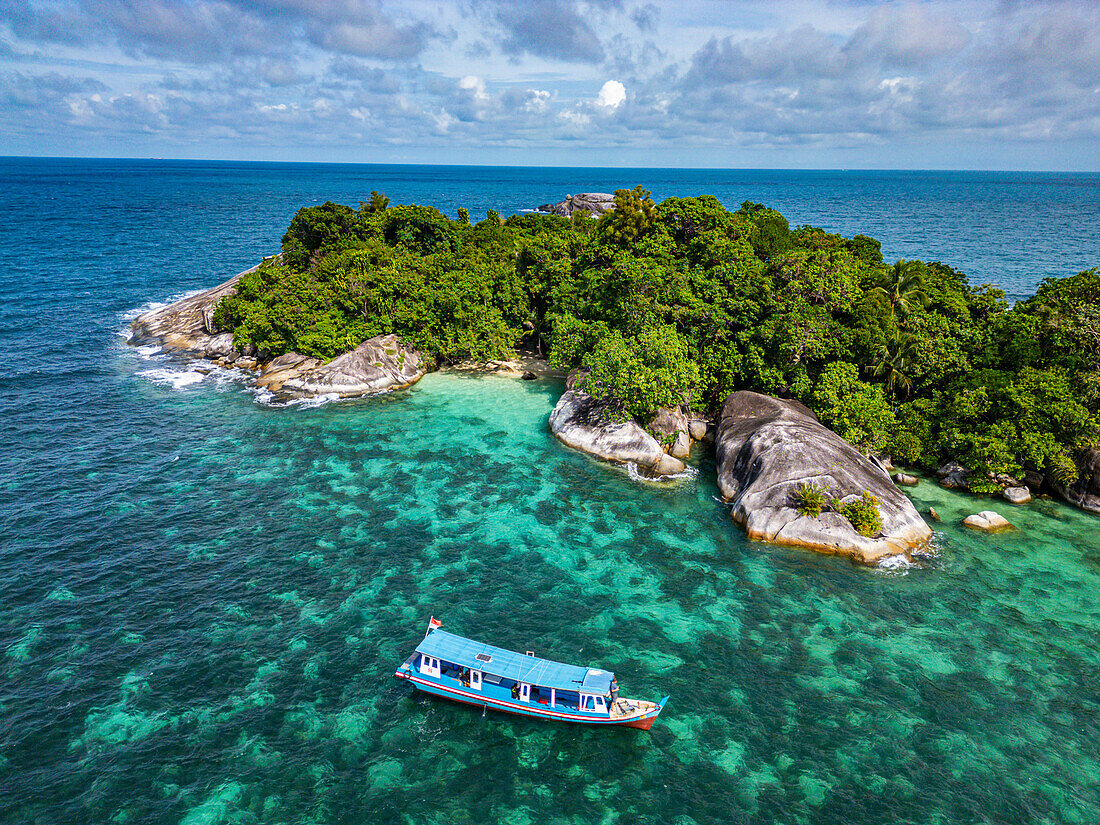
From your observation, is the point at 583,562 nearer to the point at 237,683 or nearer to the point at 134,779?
the point at 237,683

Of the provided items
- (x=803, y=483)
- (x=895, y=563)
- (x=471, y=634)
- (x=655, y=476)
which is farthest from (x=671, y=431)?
(x=471, y=634)

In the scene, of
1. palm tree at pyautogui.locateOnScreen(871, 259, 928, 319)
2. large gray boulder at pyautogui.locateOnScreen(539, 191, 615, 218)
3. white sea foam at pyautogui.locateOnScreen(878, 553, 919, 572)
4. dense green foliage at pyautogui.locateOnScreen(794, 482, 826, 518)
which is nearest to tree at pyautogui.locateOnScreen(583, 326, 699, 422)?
dense green foliage at pyautogui.locateOnScreen(794, 482, 826, 518)

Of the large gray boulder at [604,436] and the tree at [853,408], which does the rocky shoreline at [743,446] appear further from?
the tree at [853,408]

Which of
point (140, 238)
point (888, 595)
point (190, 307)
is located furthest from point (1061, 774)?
point (140, 238)

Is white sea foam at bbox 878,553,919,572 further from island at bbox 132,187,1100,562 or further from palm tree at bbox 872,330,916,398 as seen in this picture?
palm tree at bbox 872,330,916,398

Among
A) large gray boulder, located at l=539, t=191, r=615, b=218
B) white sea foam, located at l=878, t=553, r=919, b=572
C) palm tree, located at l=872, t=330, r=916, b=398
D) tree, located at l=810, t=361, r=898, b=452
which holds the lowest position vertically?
white sea foam, located at l=878, t=553, r=919, b=572

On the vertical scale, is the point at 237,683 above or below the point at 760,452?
below

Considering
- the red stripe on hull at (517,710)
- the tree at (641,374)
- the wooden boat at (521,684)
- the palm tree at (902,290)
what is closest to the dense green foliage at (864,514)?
the tree at (641,374)

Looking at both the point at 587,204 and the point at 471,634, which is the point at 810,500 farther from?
the point at 587,204
